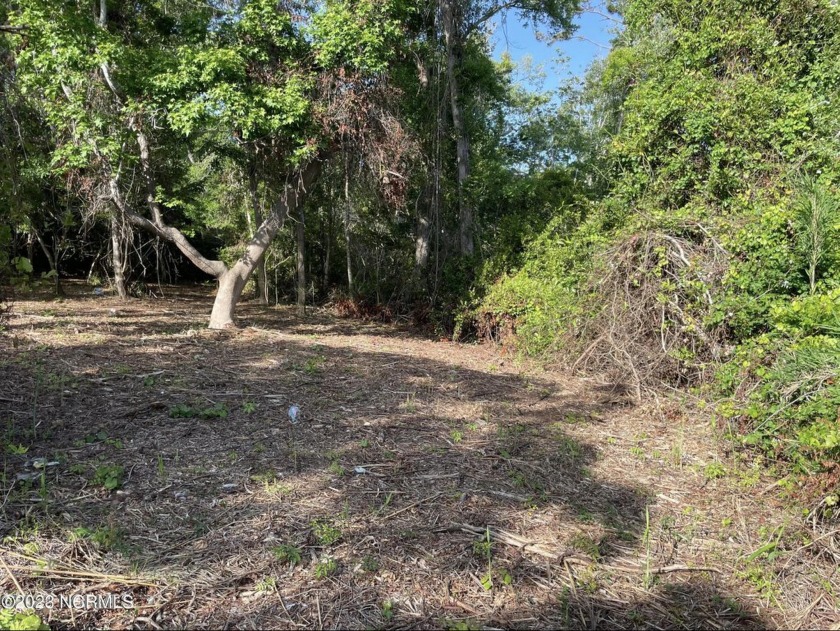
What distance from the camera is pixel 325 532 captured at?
2.82 meters

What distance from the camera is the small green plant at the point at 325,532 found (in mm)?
2770

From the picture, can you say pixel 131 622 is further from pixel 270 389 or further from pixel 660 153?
pixel 660 153

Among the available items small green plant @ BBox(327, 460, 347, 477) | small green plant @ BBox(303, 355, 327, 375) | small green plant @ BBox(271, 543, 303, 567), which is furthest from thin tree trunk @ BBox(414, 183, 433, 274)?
small green plant @ BBox(271, 543, 303, 567)

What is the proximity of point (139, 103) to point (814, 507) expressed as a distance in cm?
920

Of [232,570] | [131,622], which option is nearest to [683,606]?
[232,570]

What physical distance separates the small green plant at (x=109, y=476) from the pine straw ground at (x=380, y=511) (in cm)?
3

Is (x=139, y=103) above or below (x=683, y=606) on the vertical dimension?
above

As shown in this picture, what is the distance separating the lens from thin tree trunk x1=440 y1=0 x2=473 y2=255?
39.8ft

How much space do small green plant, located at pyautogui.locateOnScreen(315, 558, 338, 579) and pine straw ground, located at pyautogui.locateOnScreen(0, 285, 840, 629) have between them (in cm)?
2

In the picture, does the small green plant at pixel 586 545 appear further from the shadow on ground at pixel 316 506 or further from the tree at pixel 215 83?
the tree at pixel 215 83

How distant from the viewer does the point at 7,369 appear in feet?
17.4

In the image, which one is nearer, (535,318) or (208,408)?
(208,408)

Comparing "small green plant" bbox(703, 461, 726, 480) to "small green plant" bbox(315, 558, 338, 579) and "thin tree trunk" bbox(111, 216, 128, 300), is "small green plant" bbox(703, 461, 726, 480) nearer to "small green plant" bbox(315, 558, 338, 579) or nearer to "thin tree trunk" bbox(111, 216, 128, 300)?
"small green plant" bbox(315, 558, 338, 579)

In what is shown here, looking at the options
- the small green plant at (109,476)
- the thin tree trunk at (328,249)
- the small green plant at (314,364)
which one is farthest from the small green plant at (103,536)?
the thin tree trunk at (328,249)
